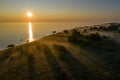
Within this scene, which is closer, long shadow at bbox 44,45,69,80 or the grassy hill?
long shadow at bbox 44,45,69,80

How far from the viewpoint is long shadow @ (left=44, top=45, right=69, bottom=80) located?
17328mm

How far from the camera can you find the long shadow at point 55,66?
17328 mm

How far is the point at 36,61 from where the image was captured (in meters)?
22.0

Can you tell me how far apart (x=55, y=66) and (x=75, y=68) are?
194 cm

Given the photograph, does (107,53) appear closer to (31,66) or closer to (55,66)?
(55,66)

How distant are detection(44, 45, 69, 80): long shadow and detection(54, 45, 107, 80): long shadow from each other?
705 mm

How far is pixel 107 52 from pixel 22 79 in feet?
34.9

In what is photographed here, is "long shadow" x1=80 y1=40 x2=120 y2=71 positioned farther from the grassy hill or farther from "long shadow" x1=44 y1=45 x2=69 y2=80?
"long shadow" x1=44 y1=45 x2=69 y2=80

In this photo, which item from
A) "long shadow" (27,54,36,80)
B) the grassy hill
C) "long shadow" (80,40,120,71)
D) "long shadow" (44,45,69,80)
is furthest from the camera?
"long shadow" (80,40,120,71)

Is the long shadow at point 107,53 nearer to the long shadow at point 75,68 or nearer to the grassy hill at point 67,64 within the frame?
the grassy hill at point 67,64

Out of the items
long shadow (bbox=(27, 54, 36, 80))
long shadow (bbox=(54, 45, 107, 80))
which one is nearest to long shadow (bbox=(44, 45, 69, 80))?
long shadow (bbox=(54, 45, 107, 80))

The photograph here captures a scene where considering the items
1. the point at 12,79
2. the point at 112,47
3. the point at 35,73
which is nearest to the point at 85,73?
the point at 35,73

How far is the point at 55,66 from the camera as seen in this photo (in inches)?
786

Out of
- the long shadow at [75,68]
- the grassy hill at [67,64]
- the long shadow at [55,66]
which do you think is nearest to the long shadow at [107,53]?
the grassy hill at [67,64]
